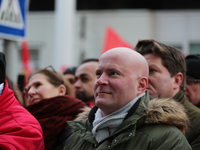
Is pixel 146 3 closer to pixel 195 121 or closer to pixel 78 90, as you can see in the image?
pixel 78 90

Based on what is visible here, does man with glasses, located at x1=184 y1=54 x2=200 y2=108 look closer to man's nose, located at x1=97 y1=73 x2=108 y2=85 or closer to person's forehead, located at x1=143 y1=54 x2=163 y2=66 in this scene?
person's forehead, located at x1=143 y1=54 x2=163 y2=66

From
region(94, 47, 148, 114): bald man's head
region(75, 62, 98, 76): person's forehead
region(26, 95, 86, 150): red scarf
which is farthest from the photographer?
region(75, 62, 98, 76): person's forehead

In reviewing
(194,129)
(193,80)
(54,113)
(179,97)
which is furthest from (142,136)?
(193,80)

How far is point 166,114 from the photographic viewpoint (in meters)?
1.95

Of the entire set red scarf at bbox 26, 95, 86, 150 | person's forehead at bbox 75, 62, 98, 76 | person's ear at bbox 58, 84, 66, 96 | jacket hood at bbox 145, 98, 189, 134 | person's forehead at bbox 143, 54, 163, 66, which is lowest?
red scarf at bbox 26, 95, 86, 150

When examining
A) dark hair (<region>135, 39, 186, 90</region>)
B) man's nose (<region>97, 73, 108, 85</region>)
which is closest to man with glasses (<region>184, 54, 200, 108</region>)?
dark hair (<region>135, 39, 186, 90</region>)

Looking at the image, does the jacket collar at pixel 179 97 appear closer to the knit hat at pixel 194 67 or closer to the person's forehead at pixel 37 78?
the knit hat at pixel 194 67

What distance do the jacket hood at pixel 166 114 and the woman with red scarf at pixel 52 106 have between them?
1.02m

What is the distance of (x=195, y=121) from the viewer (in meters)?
2.41

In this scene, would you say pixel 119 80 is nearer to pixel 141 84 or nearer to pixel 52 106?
pixel 141 84

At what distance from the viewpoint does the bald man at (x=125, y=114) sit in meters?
1.89

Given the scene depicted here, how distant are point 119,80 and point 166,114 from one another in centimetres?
36

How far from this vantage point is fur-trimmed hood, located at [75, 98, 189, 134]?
76.5 inches

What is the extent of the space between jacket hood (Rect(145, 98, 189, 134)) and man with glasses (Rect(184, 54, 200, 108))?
1.14m
